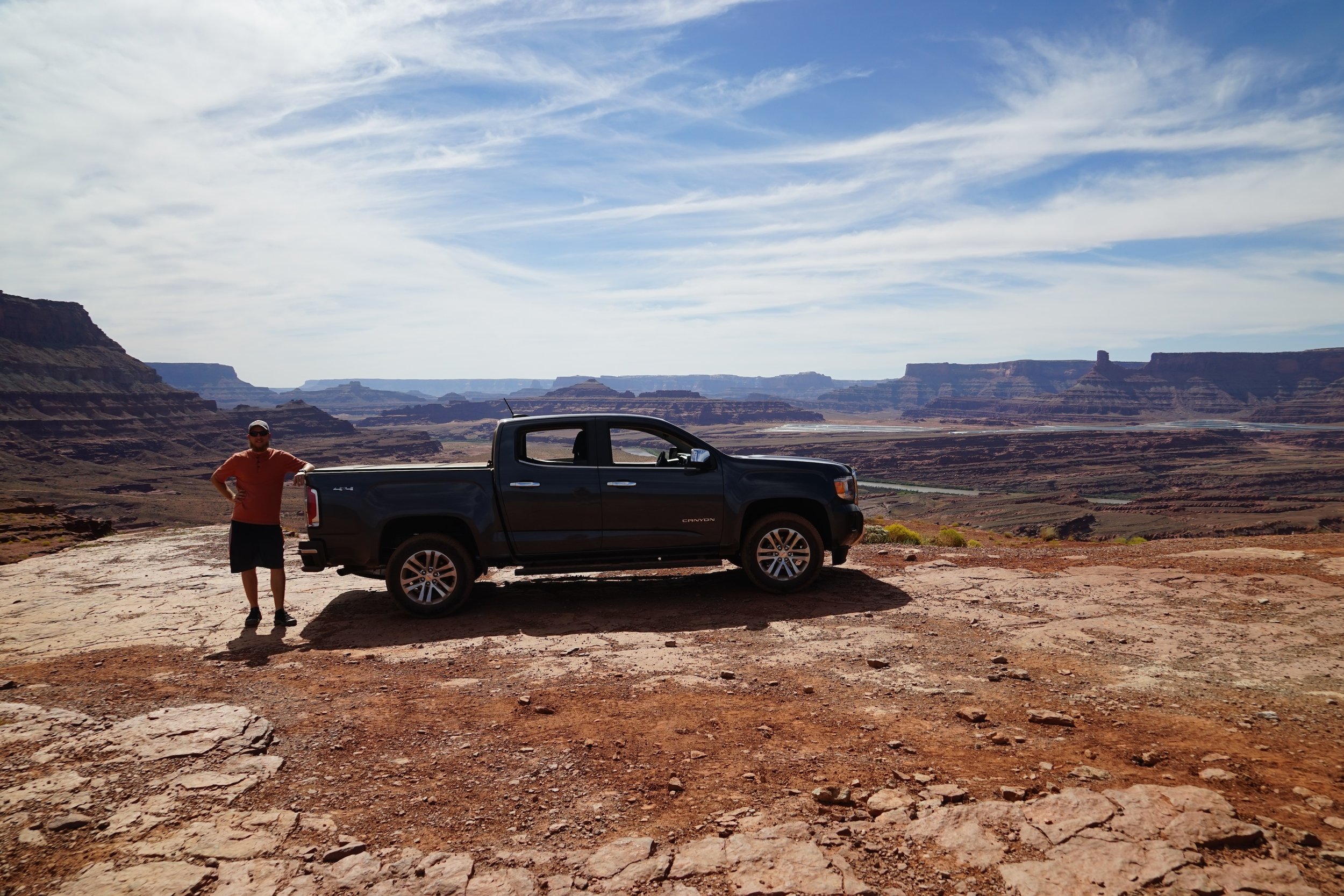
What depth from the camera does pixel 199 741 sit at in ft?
13.6

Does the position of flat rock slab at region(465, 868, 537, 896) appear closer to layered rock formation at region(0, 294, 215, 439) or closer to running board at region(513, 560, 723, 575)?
running board at region(513, 560, 723, 575)

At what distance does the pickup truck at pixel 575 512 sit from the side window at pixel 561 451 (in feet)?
0.05

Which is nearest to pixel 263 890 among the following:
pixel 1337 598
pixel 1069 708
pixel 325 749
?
pixel 325 749

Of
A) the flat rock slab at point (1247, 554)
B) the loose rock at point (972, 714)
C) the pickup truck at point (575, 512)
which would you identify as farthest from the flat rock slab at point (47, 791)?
the flat rock slab at point (1247, 554)

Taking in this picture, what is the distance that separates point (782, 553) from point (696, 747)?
3758 mm

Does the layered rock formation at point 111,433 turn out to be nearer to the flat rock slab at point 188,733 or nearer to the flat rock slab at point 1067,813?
the flat rock slab at point 188,733

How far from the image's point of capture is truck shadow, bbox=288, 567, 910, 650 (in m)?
6.59

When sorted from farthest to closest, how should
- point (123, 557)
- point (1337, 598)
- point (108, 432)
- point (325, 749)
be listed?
point (108, 432), point (123, 557), point (1337, 598), point (325, 749)

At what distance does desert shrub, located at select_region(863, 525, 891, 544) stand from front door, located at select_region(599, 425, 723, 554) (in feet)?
20.2

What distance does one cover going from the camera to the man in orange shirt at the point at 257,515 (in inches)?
269

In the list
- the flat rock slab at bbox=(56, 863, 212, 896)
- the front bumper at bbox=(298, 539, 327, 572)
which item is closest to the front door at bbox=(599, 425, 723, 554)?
the front bumper at bbox=(298, 539, 327, 572)

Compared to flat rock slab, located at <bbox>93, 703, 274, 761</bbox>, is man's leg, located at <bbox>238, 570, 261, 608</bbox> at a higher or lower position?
higher

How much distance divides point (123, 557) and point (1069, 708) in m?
11.6

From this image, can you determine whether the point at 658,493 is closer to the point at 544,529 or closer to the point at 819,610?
the point at 544,529
